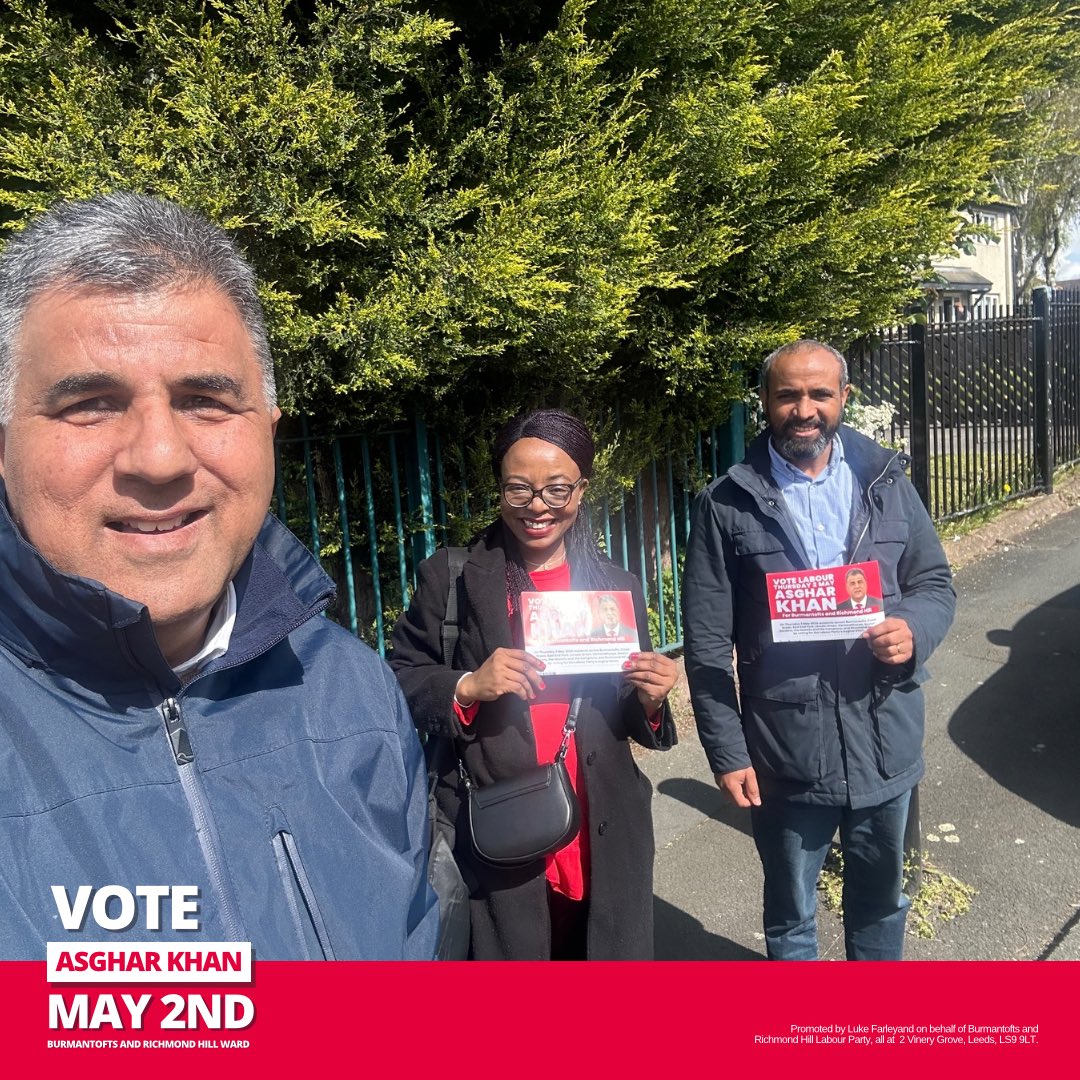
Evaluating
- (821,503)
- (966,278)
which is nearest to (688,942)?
(821,503)

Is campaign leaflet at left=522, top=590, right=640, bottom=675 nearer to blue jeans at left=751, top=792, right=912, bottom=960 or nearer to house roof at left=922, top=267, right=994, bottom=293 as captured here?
blue jeans at left=751, top=792, right=912, bottom=960

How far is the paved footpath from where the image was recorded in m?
3.29

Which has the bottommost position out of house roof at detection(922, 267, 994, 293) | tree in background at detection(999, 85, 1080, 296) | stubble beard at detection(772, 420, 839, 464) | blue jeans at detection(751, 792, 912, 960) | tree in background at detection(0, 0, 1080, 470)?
blue jeans at detection(751, 792, 912, 960)

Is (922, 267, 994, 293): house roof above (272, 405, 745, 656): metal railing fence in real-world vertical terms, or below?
above

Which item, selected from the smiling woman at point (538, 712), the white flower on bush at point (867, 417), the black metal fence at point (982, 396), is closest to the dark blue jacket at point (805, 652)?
the smiling woman at point (538, 712)

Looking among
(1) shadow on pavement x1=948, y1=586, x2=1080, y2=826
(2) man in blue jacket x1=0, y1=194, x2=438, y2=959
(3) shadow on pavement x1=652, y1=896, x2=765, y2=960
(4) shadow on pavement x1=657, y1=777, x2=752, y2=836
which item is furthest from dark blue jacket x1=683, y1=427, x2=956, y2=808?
(1) shadow on pavement x1=948, y1=586, x2=1080, y2=826

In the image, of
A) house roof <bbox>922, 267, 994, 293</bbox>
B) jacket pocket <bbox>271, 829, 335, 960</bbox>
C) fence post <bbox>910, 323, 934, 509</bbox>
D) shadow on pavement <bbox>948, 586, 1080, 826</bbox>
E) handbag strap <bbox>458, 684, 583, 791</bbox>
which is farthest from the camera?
house roof <bbox>922, 267, 994, 293</bbox>

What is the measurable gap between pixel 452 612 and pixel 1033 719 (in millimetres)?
4161

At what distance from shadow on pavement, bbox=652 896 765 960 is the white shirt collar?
2.34 metres

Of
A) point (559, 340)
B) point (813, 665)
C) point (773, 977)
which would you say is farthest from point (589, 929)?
point (559, 340)

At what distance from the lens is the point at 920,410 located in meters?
7.92

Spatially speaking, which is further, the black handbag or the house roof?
the house roof

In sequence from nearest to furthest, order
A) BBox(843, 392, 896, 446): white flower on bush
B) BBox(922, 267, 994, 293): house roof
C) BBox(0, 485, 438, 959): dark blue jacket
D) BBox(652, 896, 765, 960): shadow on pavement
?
BBox(0, 485, 438, 959): dark blue jacket < BBox(652, 896, 765, 960): shadow on pavement < BBox(843, 392, 896, 446): white flower on bush < BBox(922, 267, 994, 293): house roof

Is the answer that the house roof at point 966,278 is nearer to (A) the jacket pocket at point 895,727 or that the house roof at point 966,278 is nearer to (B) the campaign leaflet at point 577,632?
(A) the jacket pocket at point 895,727
